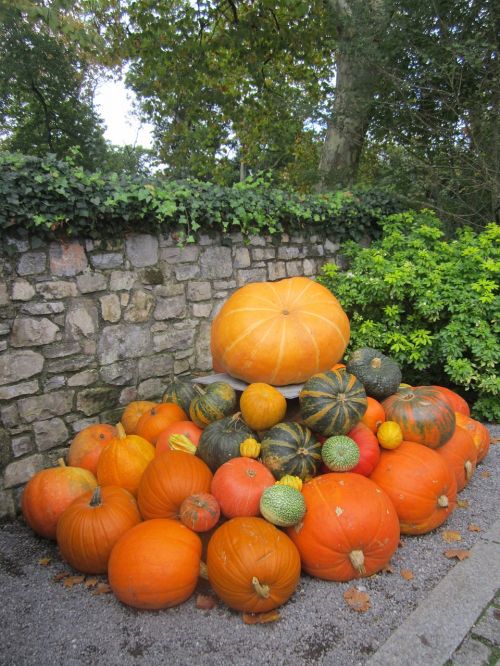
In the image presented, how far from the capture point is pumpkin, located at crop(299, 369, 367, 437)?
2904 mm

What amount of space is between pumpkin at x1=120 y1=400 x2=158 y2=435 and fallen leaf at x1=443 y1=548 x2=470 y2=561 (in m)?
2.36

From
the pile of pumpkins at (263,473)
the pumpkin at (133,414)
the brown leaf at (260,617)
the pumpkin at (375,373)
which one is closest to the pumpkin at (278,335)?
the pile of pumpkins at (263,473)

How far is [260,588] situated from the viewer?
7.16ft

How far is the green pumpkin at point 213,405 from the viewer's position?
10.6 feet

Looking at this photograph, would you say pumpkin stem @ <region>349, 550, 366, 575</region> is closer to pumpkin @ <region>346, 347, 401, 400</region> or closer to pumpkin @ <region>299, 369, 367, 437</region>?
pumpkin @ <region>299, 369, 367, 437</region>

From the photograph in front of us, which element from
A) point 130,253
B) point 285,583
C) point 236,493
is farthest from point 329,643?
point 130,253

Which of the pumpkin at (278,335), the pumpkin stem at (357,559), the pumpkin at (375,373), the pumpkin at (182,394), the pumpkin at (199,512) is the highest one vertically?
the pumpkin at (278,335)

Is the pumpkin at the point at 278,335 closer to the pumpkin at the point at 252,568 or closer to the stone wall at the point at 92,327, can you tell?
the stone wall at the point at 92,327

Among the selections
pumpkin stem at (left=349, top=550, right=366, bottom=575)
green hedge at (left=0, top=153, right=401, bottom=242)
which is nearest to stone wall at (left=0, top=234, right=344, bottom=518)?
green hedge at (left=0, top=153, right=401, bottom=242)

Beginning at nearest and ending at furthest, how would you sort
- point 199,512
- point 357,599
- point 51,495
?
point 357,599 → point 199,512 → point 51,495

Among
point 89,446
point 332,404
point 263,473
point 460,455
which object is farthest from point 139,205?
point 460,455

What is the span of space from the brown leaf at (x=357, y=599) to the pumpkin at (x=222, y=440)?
3.22 feet

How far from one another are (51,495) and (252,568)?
150 centimetres

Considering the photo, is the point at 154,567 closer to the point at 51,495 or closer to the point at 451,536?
the point at 51,495
